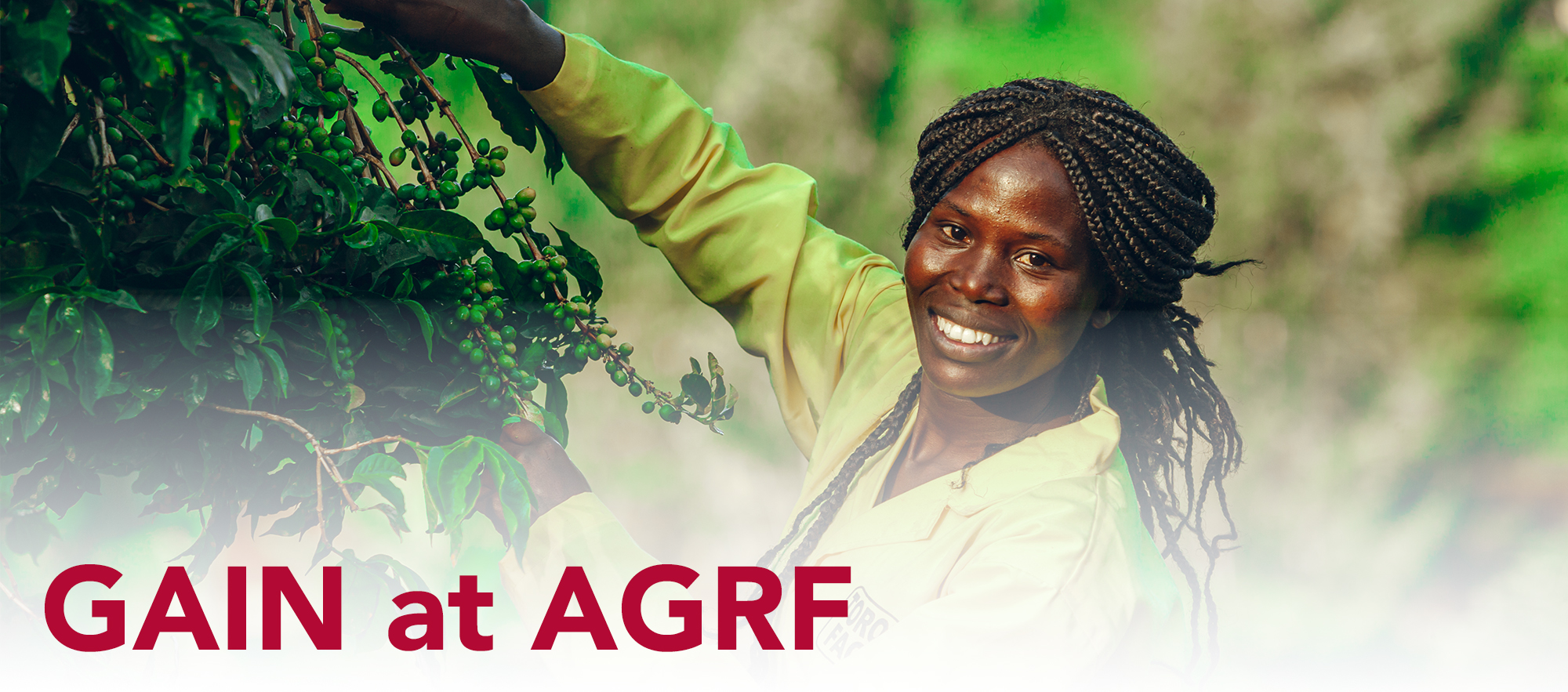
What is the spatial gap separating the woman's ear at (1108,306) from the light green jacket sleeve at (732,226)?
1.01 feet

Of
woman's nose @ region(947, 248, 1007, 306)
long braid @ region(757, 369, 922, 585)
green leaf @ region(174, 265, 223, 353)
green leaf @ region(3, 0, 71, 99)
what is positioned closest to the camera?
green leaf @ region(3, 0, 71, 99)

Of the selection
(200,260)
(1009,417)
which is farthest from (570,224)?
(200,260)

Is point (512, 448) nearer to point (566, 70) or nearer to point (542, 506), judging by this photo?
point (542, 506)

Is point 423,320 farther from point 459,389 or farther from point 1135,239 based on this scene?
point 1135,239

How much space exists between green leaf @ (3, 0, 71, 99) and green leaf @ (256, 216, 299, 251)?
0.17m

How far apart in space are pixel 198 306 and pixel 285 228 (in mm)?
85

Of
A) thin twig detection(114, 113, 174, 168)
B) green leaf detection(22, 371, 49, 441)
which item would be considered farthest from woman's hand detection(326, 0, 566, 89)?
green leaf detection(22, 371, 49, 441)

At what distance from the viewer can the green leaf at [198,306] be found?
0.78 metres

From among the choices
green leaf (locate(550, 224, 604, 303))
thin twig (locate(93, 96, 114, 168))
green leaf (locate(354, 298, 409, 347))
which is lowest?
green leaf (locate(354, 298, 409, 347))

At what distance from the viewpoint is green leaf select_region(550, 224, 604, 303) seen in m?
1.17

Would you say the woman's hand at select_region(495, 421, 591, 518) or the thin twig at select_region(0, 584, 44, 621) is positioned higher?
the woman's hand at select_region(495, 421, 591, 518)

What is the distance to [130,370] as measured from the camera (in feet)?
2.67

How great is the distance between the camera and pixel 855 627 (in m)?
1.14

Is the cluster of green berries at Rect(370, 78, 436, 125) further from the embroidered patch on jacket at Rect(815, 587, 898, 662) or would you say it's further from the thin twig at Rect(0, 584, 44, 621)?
the embroidered patch on jacket at Rect(815, 587, 898, 662)
